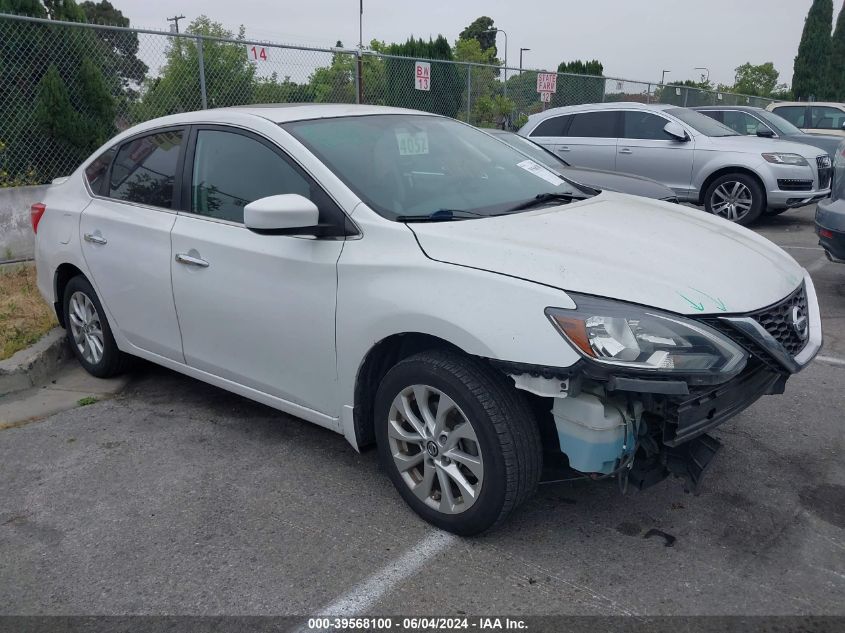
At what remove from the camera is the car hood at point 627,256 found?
2715 mm

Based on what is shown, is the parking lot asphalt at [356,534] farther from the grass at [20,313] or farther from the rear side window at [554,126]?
the rear side window at [554,126]

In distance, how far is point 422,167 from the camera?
3664mm

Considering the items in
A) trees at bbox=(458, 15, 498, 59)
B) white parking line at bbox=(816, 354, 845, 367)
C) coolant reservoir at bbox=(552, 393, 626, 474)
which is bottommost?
white parking line at bbox=(816, 354, 845, 367)

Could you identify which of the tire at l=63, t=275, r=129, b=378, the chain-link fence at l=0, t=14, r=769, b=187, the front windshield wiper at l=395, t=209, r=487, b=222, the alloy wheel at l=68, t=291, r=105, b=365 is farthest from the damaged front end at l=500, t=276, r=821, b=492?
the chain-link fence at l=0, t=14, r=769, b=187

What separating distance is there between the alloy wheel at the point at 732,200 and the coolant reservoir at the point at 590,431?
875 cm

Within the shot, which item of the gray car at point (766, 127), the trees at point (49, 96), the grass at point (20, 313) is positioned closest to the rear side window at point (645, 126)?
the gray car at point (766, 127)

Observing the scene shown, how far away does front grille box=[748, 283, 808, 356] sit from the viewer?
9.40ft

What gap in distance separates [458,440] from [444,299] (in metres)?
0.56

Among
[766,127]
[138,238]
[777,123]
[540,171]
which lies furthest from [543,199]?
[777,123]

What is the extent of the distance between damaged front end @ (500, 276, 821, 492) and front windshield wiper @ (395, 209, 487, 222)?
83 cm

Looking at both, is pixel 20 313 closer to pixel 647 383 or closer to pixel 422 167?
pixel 422 167

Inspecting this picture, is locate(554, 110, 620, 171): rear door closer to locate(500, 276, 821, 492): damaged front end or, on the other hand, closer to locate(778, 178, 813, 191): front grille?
locate(778, 178, 813, 191): front grille

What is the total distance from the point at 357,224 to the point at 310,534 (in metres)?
1.30

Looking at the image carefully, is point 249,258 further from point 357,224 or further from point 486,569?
point 486,569
